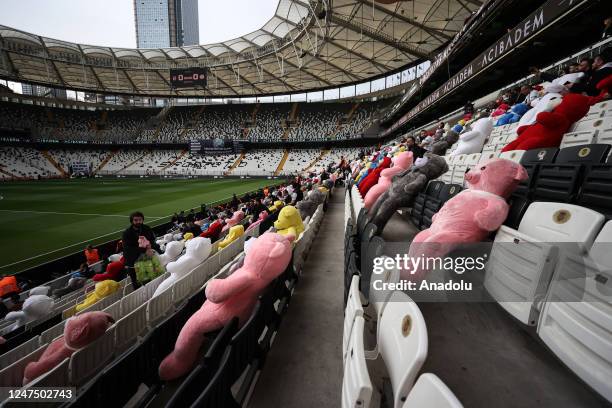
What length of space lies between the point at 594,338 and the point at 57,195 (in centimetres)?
2991

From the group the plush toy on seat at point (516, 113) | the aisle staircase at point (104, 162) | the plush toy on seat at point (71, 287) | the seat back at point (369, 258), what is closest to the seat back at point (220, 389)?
the seat back at point (369, 258)

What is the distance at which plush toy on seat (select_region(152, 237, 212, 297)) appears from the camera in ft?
11.5

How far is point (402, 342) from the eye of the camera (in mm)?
1099

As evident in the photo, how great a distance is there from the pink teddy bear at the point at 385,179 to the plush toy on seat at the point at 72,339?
3.51 metres

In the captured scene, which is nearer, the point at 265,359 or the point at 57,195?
the point at 265,359

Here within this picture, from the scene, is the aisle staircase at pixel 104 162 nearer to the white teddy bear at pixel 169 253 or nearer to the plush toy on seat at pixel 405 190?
the white teddy bear at pixel 169 253

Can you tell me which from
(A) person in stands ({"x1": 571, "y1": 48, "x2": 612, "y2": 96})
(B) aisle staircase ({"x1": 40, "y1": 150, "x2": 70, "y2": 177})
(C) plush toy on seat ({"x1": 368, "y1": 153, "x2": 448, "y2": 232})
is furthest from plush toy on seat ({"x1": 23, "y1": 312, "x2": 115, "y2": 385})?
(B) aisle staircase ({"x1": 40, "y1": 150, "x2": 70, "y2": 177})

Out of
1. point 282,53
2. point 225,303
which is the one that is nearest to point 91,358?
point 225,303

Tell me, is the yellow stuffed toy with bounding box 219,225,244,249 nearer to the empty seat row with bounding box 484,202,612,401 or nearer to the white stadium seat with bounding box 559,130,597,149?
the empty seat row with bounding box 484,202,612,401

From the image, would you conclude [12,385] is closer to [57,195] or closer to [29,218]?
[29,218]

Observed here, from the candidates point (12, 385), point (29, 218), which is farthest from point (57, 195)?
point (12, 385)

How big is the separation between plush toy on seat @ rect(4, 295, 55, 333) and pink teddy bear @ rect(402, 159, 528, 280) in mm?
4903

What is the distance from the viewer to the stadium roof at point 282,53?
19.3 meters

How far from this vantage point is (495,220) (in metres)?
1.96
